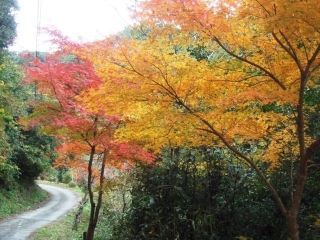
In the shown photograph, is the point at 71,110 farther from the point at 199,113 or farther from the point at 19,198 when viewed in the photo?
the point at 19,198

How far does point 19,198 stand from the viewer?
2577 cm

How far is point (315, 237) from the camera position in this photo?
8.69 meters

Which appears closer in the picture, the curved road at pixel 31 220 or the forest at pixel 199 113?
the forest at pixel 199 113

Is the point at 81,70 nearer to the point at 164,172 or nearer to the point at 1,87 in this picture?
the point at 164,172

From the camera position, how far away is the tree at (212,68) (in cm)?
558

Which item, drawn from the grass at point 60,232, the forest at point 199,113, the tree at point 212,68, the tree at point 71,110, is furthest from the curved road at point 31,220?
the tree at point 212,68

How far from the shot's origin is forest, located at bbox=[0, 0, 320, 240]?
5.86 m

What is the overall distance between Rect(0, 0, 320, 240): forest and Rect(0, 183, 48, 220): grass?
7.82 m

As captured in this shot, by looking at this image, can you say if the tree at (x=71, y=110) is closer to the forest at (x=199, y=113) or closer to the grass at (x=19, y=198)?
the forest at (x=199, y=113)

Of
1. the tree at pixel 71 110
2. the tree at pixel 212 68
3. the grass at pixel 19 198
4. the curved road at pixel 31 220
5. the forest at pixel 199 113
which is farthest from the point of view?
the grass at pixel 19 198

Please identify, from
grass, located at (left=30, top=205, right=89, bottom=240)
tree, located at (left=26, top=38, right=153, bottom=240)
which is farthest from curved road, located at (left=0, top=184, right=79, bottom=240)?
tree, located at (left=26, top=38, right=153, bottom=240)

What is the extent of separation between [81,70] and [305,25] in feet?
20.3

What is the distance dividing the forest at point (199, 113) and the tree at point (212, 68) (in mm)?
19

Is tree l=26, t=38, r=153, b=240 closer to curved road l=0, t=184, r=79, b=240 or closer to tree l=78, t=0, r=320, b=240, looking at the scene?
tree l=78, t=0, r=320, b=240
